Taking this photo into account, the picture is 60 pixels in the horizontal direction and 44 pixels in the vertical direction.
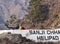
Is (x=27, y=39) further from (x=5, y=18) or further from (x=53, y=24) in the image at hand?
(x=5, y=18)

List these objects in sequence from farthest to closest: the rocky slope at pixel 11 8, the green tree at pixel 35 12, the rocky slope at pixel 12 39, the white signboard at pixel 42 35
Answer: the rocky slope at pixel 11 8
the green tree at pixel 35 12
the rocky slope at pixel 12 39
the white signboard at pixel 42 35

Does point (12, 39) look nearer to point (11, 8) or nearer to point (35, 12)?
point (35, 12)

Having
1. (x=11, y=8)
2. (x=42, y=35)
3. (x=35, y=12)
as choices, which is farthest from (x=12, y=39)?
(x=11, y=8)

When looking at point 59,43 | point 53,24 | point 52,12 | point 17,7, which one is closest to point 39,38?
point 59,43

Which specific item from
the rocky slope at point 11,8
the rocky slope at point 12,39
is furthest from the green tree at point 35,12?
the rocky slope at point 12,39

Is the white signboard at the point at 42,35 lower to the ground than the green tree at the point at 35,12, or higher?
higher

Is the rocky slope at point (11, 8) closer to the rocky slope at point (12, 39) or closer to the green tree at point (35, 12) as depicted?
the green tree at point (35, 12)

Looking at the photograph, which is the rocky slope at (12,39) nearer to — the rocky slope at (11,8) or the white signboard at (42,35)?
the white signboard at (42,35)

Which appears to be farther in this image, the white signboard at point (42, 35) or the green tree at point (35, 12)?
the green tree at point (35, 12)

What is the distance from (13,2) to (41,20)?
9.43m

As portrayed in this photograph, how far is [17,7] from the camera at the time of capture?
37.0 m

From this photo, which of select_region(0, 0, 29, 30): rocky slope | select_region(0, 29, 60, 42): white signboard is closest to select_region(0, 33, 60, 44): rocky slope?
select_region(0, 29, 60, 42): white signboard

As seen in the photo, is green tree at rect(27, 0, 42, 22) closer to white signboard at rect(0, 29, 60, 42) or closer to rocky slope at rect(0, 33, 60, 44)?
rocky slope at rect(0, 33, 60, 44)

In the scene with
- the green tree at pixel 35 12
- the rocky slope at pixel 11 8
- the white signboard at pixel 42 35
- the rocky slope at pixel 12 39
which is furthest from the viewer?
the rocky slope at pixel 11 8
